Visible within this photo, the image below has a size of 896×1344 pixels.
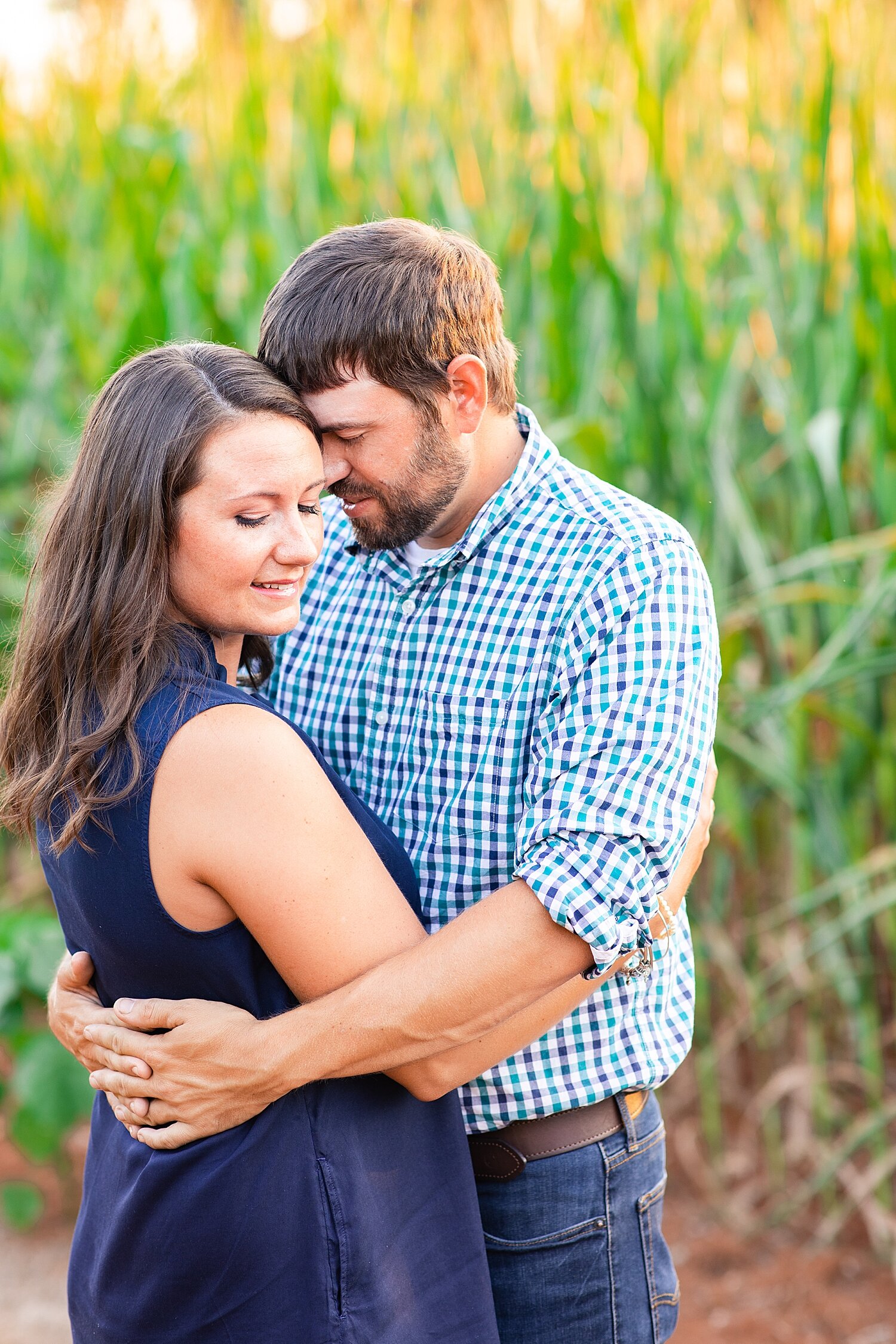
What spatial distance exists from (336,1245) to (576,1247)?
363mm

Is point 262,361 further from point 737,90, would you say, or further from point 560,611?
point 737,90

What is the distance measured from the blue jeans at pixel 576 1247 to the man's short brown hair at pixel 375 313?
91cm

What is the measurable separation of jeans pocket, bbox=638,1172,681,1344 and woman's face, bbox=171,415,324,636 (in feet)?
2.70

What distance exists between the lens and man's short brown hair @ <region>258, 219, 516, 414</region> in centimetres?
139

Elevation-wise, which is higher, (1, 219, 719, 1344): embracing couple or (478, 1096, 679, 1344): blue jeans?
(1, 219, 719, 1344): embracing couple

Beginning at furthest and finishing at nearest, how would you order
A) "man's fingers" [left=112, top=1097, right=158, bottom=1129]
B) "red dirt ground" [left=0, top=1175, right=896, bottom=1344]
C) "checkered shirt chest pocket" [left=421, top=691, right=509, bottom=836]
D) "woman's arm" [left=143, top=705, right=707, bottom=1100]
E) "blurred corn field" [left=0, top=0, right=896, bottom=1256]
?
"red dirt ground" [left=0, top=1175, right=896, bottom=1344] < "blurred corn field" [left=0, top=0, right=896, bottom=1256] < "checkered shirt chest pocket" [left=421, top=691, right=509, bottom=836] < "man's fingers" [left=112, top=1097, right=158, bottom=1129] < "woman's arm" [left=143, top=705, right=707, bottom=1100]

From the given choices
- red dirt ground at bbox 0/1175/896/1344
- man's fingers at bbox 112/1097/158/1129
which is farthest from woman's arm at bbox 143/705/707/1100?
red dirt ground at bbox 0/1175/896/1344

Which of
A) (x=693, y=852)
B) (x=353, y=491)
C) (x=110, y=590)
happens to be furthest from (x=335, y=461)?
(x=693, y=852)

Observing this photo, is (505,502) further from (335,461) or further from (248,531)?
(248,531)

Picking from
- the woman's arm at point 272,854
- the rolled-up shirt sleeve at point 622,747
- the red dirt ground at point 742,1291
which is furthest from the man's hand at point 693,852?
the red dirt ground at point 742,1291

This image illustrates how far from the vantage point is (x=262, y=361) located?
4.65ft

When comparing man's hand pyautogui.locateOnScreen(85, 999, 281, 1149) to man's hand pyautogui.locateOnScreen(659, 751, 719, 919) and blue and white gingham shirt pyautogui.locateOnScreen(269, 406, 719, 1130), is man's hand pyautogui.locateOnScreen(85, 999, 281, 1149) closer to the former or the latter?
blue and white gingham shirt pyautogui.locateOnScreen(269, 406, 719, 1130)

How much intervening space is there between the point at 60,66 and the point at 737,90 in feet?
7.68

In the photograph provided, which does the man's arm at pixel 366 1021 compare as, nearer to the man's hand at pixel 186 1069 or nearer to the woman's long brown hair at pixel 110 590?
the man's hand at pixel 186 1069
